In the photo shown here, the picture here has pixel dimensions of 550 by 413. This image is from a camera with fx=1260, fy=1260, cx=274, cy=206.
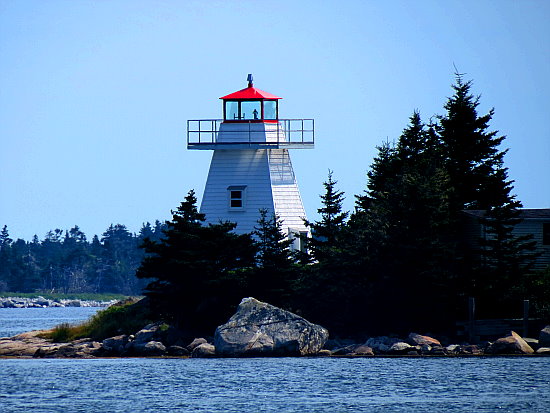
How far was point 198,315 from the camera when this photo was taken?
5175 cm

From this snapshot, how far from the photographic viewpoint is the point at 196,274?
5141 centimetres

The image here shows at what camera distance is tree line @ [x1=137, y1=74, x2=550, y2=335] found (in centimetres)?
5012

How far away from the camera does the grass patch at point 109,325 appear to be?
53.7 meters

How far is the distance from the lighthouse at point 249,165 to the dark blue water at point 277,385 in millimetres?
12444

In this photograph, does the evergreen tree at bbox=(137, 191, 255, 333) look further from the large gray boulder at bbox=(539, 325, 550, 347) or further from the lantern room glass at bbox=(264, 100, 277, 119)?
the large gray boulder at bbox=(539, 325, 550, 347)

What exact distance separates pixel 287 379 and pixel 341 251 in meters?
12.0

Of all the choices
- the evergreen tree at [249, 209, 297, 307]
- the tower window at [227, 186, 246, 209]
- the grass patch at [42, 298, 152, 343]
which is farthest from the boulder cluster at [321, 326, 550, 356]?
the tower window at [227, 186, 246, 209]

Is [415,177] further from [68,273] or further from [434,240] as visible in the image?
[68,273]

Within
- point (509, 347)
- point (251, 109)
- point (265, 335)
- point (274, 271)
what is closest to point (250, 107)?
point (251, 109)

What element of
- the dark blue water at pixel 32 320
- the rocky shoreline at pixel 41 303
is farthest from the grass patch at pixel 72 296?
the dark blue water at pixel 32 320

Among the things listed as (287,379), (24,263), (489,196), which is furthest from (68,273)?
(287,379)

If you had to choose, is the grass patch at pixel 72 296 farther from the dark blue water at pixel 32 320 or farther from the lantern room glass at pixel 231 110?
the lantern room glass at pixel 231 110

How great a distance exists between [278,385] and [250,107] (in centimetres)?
2183

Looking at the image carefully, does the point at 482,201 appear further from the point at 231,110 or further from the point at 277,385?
the point at 277,385
